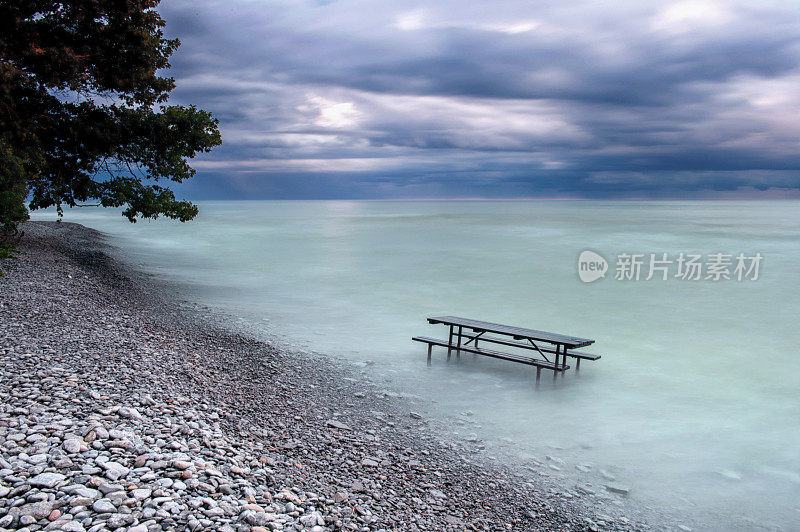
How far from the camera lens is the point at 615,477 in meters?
6.09

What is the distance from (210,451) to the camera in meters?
4.93

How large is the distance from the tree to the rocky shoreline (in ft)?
29.5

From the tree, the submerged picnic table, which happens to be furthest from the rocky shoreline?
the tree

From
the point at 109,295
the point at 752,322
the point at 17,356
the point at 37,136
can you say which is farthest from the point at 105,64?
the point at 752,322

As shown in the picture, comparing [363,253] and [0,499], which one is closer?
[0,499]

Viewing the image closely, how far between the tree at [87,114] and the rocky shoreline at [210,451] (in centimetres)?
898

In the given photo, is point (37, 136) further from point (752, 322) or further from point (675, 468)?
point (752, 322)

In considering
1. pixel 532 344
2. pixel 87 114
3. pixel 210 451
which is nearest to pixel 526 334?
pixel 532 344

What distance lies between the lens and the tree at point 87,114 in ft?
48.9

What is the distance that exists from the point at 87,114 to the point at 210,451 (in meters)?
16.9

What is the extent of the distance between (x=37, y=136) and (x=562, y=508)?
1804 cm

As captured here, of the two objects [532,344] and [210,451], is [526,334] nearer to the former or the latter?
[532,344]

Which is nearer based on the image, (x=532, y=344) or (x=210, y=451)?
(x=210, y=451)

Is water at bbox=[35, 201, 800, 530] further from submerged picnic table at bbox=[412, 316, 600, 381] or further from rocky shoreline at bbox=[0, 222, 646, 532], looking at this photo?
rocky shoreline at bbox=[0, 222, 646, 532]
